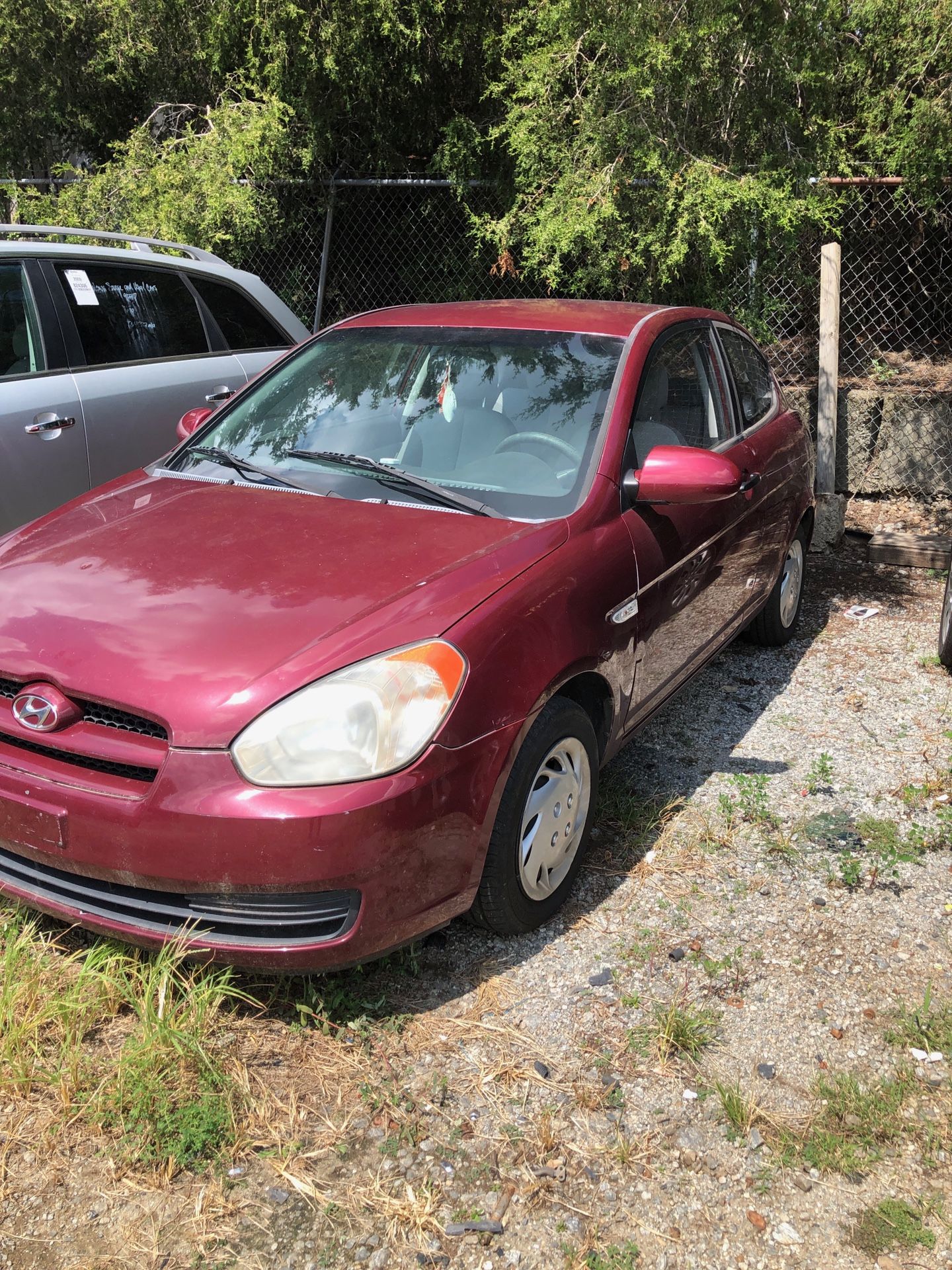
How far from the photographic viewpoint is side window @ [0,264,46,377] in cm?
471

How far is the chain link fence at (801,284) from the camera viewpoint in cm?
713

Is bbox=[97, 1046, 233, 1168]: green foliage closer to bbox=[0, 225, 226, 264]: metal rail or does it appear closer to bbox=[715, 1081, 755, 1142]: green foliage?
bbox=[715, 1081, 755, 1142]: green foliage

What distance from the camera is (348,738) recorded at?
7.86ft

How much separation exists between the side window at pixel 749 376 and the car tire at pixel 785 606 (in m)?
0.70

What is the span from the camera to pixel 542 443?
3.38 m

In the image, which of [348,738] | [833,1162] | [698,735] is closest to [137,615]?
[348,738]

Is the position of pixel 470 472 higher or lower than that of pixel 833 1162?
higher

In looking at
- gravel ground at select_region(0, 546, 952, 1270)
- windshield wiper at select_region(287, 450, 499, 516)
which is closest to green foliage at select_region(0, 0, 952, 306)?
windshield wiper at select_region(287, 450, 499, 516)

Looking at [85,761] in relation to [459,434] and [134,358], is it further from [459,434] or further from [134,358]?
[134,358]

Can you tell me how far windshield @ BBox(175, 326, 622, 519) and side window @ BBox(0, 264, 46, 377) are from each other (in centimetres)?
146

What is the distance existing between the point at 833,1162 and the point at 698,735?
220 centimetres

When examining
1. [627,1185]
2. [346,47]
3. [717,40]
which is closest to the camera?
[627,1185]

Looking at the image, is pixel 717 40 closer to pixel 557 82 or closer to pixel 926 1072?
pixel 557 82

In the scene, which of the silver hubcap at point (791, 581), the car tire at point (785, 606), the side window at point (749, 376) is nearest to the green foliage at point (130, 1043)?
the side window at point (749, 376)
